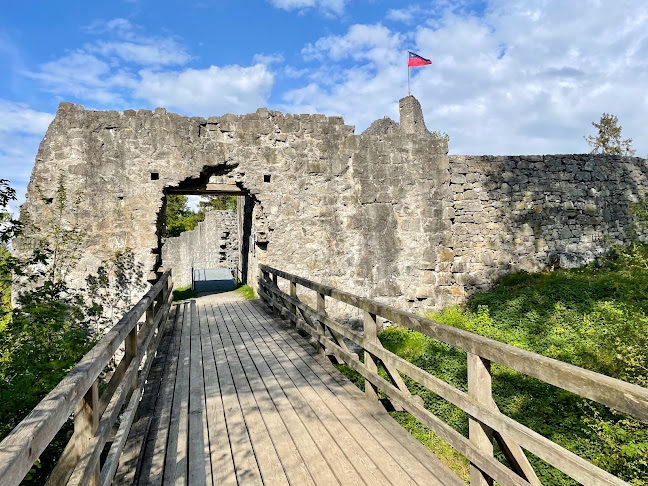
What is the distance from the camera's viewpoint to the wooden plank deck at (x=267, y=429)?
247cm

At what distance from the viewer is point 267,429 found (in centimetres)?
307

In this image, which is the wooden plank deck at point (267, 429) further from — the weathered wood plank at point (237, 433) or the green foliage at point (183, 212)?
the green foliage at point (183, 212)

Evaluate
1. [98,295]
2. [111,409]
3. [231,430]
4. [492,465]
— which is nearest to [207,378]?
[231,430]

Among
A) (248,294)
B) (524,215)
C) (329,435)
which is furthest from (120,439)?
(524,215)

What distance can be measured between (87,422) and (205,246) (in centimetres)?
1979

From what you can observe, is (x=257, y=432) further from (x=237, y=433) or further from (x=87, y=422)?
(x=87, y=422)

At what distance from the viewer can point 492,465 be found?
82.4 inches

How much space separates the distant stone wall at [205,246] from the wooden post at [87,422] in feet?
53.7

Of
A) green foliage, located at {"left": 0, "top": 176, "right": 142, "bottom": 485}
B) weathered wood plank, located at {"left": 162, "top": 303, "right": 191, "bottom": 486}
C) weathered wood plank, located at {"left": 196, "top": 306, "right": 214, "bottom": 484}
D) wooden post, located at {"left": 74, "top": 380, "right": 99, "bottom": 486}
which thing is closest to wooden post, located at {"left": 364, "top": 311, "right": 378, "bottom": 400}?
weathered wood plank, located at {"left": 196, "top": 306, "right": 214, "bottom": 484}

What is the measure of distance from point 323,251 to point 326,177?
1.52 m

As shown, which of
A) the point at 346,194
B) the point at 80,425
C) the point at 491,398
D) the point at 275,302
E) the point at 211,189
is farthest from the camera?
the point at 346,194

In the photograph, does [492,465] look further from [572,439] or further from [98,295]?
[98,295]

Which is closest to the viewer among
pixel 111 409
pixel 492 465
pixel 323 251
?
pixel 492 465

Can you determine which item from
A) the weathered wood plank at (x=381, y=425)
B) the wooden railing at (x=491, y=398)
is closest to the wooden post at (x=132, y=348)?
the weathered wood plank at (x=381, y=425)
